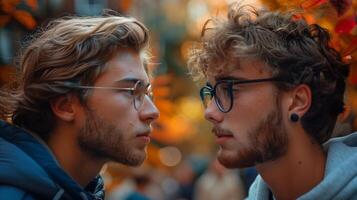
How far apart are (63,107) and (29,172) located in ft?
1.97

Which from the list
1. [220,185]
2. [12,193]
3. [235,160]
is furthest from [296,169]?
[220,185]

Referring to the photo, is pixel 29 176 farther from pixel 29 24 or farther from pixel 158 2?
pixel 158 2

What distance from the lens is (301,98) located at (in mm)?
3949

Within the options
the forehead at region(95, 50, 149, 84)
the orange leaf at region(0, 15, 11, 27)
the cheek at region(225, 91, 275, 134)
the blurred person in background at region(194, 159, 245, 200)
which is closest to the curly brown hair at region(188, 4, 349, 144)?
the cheek at region(225, 91, 275, 134)

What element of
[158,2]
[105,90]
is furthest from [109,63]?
[158,2]

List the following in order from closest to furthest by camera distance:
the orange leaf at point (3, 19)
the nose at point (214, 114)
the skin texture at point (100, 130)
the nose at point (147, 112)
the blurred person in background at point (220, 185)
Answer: the nose at point (214, 114)
the skin texture at point (100, 130)
the nose at point (147, 112)
the orange leaf at point (3, 19)
the blurred person in background at point (220, 185)

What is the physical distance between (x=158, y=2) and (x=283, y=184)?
17.5 meters

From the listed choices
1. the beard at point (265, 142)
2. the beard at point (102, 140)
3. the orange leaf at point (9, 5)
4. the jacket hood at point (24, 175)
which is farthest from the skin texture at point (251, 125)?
the orange leaf at point (9, 5)

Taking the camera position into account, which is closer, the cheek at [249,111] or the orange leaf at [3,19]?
the cheek at [249,111]

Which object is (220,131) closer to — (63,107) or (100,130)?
(100,130)

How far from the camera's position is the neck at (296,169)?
3.88 m

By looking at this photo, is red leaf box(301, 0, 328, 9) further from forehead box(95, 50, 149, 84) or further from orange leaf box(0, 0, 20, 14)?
orange leaf box(0, 0, 20, 14)

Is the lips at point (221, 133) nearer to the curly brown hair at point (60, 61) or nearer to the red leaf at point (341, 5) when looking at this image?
the curly brown hair at point (60, 61)

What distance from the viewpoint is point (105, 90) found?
4.16 metres
